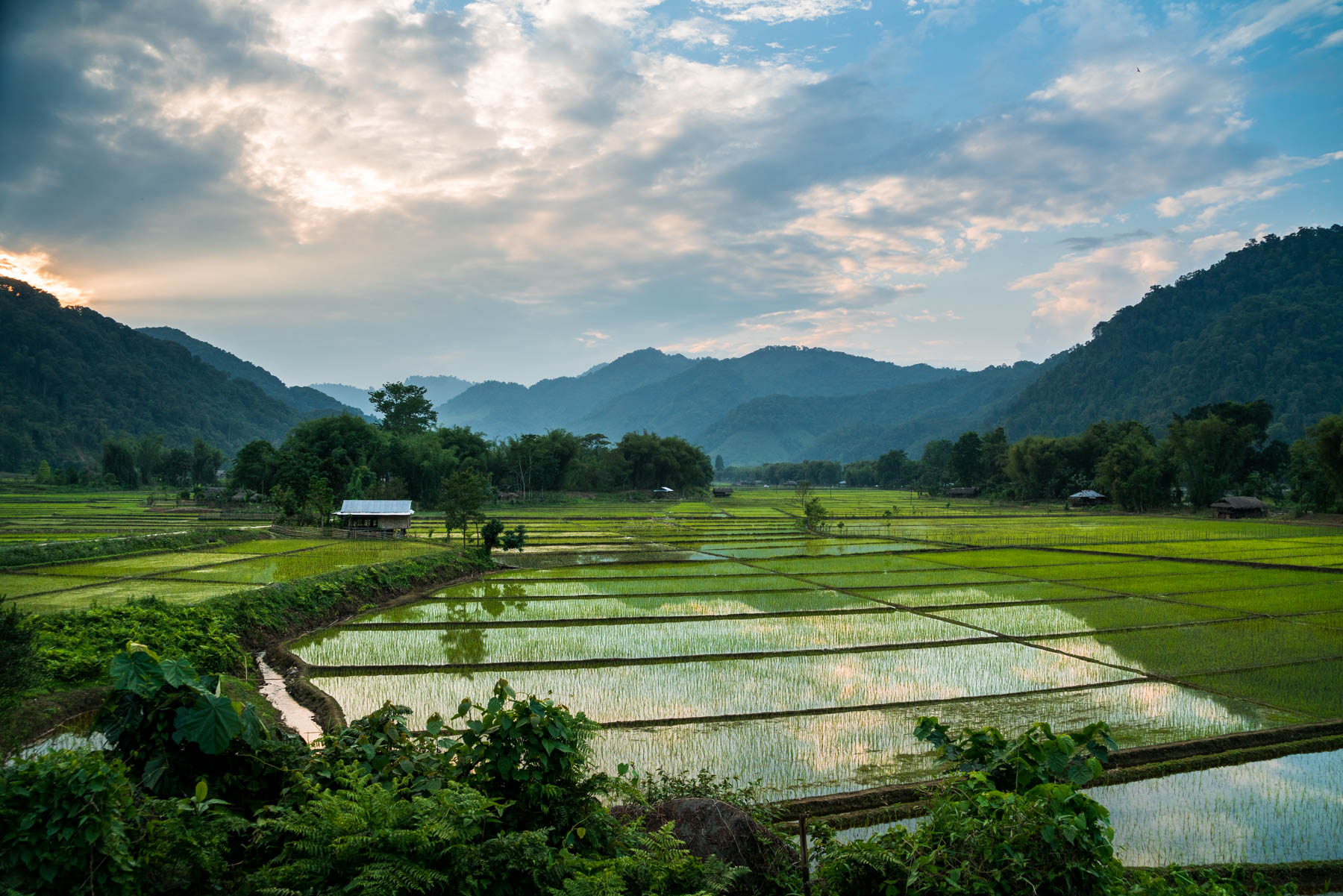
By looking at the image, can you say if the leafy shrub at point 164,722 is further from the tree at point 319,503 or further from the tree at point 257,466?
the tree at point 257,466

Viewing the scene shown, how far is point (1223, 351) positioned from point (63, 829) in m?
150

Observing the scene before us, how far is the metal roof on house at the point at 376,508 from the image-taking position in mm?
35219

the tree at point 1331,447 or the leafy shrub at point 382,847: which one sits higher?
the tree at point 1331,447

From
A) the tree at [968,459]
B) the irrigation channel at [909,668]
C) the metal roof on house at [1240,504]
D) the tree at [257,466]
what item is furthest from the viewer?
the tree at [968,459]

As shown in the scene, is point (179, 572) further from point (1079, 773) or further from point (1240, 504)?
point (1240, 504)

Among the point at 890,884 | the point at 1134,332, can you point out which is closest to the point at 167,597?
the point at 890,884

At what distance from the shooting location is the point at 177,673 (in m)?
4.96

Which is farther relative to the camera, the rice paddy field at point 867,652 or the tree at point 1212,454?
the tree at point 1212,454

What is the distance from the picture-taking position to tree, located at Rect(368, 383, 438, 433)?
257 ft

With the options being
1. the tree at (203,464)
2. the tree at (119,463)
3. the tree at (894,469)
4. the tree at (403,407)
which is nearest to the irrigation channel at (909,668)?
the tree at (403,407)

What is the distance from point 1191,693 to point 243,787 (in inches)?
533

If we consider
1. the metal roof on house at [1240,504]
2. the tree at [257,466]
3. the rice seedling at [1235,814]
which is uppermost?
the tree at [257,466]

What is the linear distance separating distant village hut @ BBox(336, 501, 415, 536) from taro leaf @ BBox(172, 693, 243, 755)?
1243 inches

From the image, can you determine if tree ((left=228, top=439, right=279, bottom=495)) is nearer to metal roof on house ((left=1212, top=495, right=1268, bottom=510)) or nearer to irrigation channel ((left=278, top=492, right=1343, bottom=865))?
irrigation channel ((left=278, top=492, right=1343, bottom=865))
